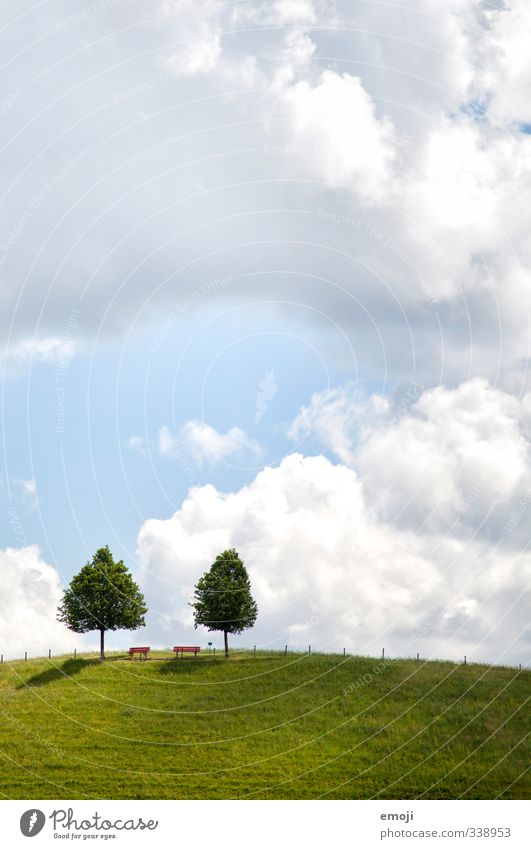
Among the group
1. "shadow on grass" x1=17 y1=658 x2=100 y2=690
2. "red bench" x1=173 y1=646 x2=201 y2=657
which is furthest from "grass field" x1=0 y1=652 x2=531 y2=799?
"red bench" x1=173 y1=646 x2=201 y2=657

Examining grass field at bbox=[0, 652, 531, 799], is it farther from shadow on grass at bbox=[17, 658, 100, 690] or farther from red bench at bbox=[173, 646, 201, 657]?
red bench at bbox=[173, 646, 201, 657]

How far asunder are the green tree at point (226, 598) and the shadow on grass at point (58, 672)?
12.4 metres

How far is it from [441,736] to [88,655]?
39.7 metres

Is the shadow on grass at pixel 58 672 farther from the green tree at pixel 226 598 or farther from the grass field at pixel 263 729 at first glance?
the green tree at pixel 226 598

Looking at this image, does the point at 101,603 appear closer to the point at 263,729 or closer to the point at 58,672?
the point at 58,672

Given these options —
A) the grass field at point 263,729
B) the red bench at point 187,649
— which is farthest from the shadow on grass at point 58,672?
the red bench at point 187,649

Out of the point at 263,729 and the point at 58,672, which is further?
the point at 58,672

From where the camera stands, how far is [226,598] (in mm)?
90625

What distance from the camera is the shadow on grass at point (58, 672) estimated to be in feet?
265

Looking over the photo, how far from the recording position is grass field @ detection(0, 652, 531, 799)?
58.6m

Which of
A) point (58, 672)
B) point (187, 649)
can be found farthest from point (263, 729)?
point (58, 672)

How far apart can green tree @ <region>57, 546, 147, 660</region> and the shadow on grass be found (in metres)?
3.22

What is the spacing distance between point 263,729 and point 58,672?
24.7m
